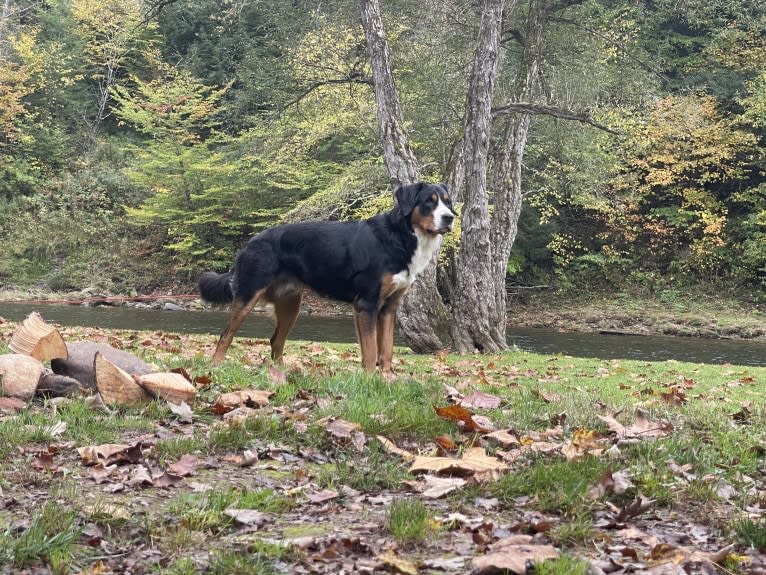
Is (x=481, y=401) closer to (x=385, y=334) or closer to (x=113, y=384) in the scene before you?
(x=113, y=384)

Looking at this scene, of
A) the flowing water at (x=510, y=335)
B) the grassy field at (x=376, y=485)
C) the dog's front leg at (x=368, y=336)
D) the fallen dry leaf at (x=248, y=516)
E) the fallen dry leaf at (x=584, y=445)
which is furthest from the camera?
the flowing water at (x=510, y=335)

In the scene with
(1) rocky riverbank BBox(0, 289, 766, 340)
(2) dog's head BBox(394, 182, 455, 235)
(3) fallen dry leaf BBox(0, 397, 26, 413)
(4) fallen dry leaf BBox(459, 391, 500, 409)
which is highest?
(2) dog's head BBox(394, 182, 455, 235)

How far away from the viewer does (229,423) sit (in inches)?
159

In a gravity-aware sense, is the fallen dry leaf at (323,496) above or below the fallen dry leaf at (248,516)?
below

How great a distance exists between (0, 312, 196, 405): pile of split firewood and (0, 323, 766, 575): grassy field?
153 millimetres

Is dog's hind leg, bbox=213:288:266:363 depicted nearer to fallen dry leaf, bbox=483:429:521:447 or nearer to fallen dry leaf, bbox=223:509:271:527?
fallen dry leaf, bbox=483:429:521:447

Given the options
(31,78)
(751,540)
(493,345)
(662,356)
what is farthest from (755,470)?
(31,78)

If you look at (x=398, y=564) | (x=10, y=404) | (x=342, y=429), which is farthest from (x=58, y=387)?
(x=398, y=564)

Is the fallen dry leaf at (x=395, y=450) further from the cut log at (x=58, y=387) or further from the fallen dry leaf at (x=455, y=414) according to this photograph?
the cut log at (x=58, y=387)

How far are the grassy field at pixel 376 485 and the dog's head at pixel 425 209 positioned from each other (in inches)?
121

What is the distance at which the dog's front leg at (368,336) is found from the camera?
7.57 meters

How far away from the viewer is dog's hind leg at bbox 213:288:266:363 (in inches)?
310

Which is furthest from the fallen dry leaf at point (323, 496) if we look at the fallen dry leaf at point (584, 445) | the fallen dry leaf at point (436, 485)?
the fallen dry leaf at point (584, 445)

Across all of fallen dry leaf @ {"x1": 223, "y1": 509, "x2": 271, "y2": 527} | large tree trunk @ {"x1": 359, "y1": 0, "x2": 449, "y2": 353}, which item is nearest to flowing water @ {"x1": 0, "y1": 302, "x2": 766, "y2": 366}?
large tree trunk @ {"x1": 359, "y1": 0, "x2": 449, "y2": 353}
